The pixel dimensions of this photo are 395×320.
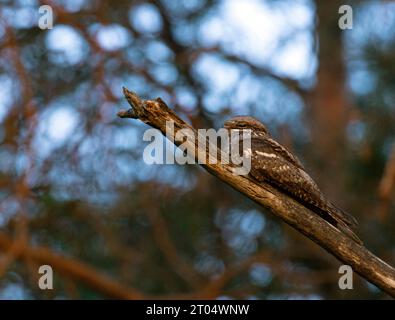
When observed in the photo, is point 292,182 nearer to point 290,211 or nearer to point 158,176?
point 290,211

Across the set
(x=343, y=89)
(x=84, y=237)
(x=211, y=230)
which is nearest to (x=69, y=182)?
(x=84, y=237)

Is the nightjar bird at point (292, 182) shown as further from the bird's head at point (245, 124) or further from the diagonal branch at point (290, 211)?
the bird's head at point (245, 124)

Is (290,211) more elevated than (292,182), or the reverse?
(292,182)

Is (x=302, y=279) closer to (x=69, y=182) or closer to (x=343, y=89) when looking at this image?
(x=69, y=182)

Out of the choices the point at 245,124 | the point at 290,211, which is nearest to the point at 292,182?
the point at 290,211

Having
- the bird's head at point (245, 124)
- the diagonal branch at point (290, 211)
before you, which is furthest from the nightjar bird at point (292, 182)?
the bird's head at point (245, 124)

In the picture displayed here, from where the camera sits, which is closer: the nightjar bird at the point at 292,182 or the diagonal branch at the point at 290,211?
the diagonal branch at the point at 290,211

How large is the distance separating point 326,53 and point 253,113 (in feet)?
11.1

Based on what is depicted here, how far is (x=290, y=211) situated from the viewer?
18.9 ft

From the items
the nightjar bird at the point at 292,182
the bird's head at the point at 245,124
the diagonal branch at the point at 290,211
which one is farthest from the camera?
the bird's head at the point at 245,124

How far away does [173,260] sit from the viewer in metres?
11.7

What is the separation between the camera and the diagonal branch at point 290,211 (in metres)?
5.54

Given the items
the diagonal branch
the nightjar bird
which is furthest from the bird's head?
the diagonal branch
